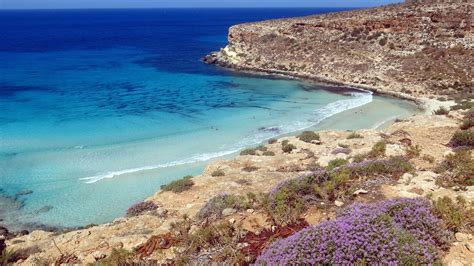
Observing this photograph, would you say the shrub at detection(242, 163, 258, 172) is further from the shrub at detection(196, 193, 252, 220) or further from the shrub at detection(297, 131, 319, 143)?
the shrub at detection(196, 193, 252, 220)

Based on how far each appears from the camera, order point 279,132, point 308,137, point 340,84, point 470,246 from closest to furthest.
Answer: point 470,246
point 308,137
point 279,132
point 340,84

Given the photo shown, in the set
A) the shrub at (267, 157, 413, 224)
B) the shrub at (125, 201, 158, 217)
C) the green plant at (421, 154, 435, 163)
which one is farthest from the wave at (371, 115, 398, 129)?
the shrub at (125, 201, 158, 217)

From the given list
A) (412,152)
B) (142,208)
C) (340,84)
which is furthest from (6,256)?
(340,84)

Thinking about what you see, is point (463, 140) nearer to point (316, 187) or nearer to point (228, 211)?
point (316, 187)

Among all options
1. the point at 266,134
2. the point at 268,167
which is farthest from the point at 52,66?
the point at 268,167

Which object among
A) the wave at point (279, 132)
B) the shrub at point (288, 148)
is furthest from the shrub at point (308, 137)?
the wave at point (279, 132)
